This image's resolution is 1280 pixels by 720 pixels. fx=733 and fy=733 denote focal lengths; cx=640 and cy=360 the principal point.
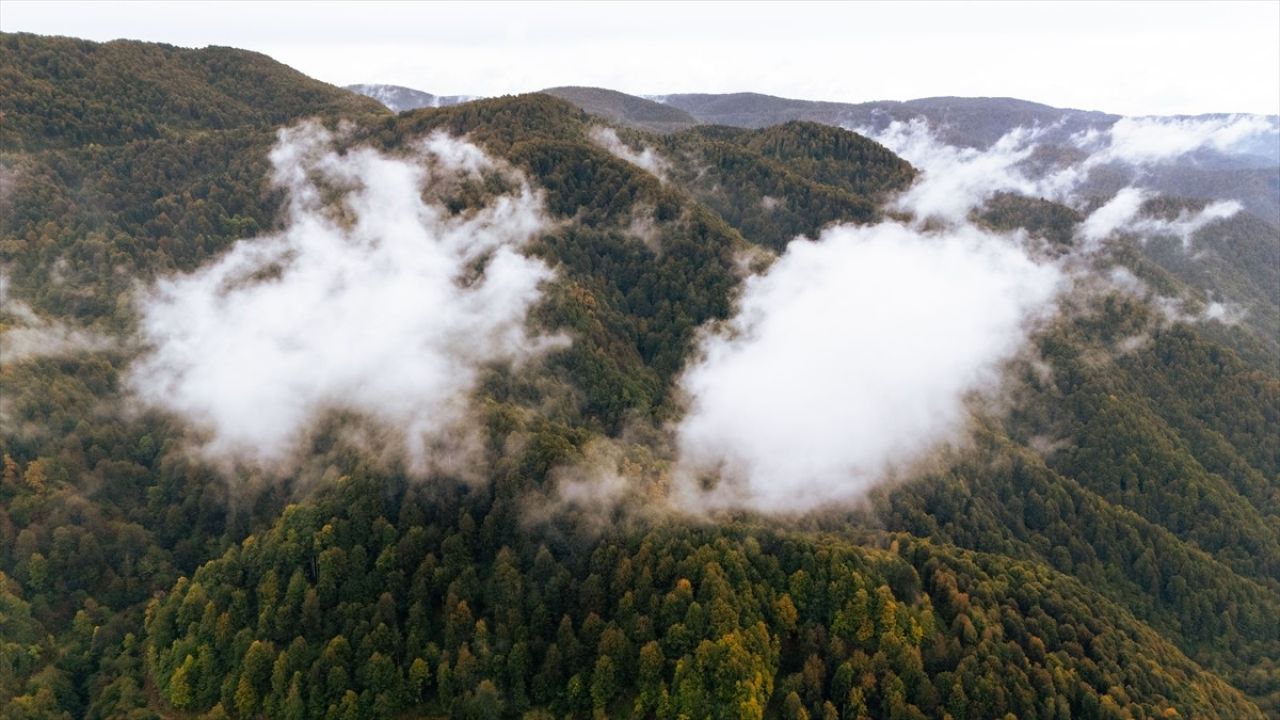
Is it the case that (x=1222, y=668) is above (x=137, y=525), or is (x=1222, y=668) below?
below

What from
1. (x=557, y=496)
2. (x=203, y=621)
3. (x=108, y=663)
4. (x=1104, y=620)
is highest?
(x=557, y=496)

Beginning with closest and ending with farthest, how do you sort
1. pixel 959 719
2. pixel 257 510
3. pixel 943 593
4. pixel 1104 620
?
pixel 959 719
pixel 943 593
pixel 1104 620
pixel 257 510

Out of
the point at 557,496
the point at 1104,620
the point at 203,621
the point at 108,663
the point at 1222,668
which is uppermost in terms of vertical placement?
the point at 557,496

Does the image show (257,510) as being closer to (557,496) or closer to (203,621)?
(203,621)

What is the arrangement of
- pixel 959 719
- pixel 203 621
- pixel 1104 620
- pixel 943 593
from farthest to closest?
pixel 1104 620, pixel 943 593, pixel 203 621, pixel 959 719

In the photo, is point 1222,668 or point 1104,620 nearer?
point 1104,620

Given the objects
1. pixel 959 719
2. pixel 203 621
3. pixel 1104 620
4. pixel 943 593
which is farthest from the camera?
pixel 1104 620

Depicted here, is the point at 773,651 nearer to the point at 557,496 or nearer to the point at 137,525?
the point at 557,496

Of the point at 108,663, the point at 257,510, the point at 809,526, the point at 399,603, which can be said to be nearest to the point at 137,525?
the point at 257,510

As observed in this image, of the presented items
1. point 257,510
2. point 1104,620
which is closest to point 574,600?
point 257,510
